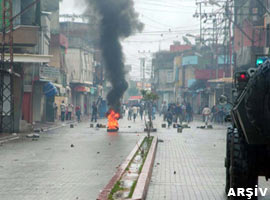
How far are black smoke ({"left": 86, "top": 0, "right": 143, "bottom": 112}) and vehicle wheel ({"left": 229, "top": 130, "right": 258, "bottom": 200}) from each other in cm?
2713

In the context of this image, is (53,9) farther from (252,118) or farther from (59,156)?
(252,118)

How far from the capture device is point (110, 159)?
14805 millimetres

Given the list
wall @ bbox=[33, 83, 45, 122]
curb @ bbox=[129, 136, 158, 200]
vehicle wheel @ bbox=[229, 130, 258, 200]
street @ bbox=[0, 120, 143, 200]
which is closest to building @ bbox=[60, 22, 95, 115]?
wall @ bbox=[33, 83, 45, 122]

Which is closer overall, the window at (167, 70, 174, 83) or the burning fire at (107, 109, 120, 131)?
the burning fire at (107, 109, 120, 131)

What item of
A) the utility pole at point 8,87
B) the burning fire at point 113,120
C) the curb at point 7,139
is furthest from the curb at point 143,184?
the burning fire at point 113,120

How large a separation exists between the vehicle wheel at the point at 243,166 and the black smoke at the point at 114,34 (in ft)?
89.0

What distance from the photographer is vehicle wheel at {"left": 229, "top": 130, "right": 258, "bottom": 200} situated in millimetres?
6680

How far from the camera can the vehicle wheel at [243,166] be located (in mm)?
6680

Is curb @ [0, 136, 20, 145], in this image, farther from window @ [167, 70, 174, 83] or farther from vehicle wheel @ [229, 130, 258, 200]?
window @ [167, 70, 174, 83]

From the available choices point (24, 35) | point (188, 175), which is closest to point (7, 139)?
point (24, 35)

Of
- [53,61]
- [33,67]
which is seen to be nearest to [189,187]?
[33,67]

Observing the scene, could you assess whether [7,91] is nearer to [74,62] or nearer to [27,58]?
[27,58]

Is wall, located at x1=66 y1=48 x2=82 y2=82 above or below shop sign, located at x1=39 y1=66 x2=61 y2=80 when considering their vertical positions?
above

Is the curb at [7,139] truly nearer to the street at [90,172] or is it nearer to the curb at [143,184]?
the street at [90,172]
